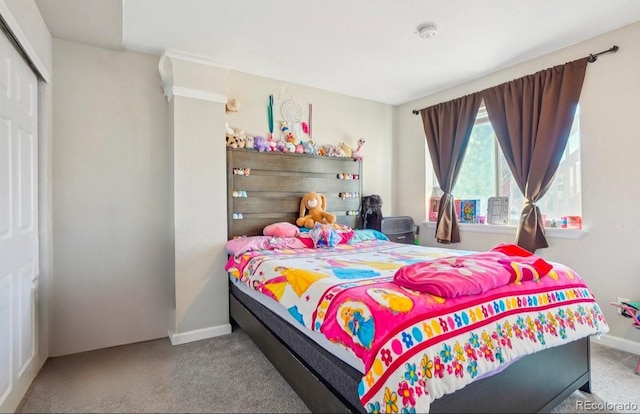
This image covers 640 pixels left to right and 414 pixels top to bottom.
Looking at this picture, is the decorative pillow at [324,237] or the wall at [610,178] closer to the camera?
the wall at [610,178]

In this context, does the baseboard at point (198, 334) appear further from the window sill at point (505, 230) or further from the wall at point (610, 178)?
the wall at point (610, 178)

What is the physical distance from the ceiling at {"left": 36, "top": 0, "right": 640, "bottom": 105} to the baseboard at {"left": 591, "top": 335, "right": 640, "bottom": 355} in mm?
2374

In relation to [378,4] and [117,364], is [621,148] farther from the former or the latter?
[117,364]

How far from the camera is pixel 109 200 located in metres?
2.63

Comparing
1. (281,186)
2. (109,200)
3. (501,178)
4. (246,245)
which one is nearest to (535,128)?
(501,178)

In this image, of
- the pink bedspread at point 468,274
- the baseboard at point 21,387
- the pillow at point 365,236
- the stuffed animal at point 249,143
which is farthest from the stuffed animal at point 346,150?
the baseboard at point 21,387

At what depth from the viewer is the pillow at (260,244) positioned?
8.69 ft

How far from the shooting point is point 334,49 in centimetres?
277

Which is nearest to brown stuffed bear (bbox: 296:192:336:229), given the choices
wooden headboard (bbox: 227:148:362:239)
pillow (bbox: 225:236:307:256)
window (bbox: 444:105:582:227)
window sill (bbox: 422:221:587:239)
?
wooden headboard (bbox: 227:148:362:239)

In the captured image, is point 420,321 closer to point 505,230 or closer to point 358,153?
point 505,230

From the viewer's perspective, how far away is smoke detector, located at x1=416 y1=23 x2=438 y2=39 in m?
2.39

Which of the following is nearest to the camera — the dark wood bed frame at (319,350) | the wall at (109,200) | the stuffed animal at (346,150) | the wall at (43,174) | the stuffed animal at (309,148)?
the dark wood bed frame at (319,350)

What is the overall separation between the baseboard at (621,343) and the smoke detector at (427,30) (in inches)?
107

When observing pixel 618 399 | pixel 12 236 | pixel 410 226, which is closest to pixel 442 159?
pixel 410 226
